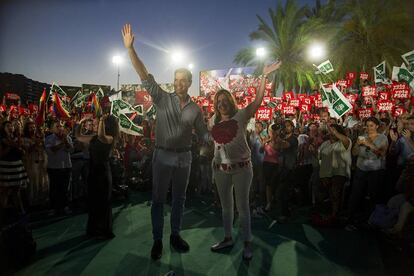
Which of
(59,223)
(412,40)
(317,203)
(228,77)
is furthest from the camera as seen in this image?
(228,77)

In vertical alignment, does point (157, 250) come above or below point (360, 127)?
below

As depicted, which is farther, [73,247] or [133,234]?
[133,234]

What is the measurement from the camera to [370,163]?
527 centimetres

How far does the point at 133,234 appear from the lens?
441cm

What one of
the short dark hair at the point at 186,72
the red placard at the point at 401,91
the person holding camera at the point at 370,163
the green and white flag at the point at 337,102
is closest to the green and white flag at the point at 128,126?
the short dark hair at the point at 186,72

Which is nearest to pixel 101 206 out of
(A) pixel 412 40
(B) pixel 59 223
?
(B) pixel 59 223

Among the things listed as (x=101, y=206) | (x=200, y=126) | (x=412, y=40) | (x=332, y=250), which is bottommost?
(x=332, y=250)

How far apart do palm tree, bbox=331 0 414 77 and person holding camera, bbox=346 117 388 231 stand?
44.0 feet

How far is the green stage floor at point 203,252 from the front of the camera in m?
3.32

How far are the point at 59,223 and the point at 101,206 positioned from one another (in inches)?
46.3

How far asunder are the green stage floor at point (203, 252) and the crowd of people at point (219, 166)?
8.3 inches

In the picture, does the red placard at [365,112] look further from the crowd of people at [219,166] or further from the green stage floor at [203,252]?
the green stage floor at [203,252]

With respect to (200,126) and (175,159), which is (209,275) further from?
(200,126)

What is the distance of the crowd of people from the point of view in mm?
3482
